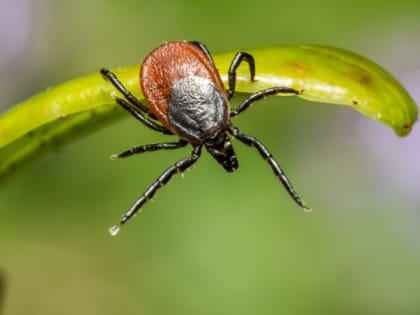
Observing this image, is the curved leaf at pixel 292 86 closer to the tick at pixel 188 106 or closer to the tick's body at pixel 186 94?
the tick at pixel 188 106

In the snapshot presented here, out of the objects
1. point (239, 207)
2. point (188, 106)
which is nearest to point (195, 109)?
point (188, 106)

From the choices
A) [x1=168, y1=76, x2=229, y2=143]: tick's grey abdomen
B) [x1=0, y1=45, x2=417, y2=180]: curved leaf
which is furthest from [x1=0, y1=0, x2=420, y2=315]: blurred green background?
[x1=0, y1=45, x2=417, y2=180]: curved leaf

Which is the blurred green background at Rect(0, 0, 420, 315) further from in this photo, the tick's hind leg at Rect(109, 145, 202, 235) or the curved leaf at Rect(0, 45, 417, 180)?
the curved leaf at Rect(0, 45, 417, 180)

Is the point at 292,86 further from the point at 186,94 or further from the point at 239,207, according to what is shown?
the point at 239,207

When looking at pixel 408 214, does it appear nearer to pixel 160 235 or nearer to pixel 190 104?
pixel 160 235

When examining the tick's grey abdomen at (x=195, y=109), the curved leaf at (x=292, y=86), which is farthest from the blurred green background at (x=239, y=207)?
the curved leaf at (x=292, y=86)

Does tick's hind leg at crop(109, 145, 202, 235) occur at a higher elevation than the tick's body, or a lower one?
lower

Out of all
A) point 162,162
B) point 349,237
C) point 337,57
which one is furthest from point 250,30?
point 337,57

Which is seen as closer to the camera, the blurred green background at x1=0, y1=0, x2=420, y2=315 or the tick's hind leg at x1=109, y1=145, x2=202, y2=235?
the tick's hind leg at x1=109, y1=145, x2=202, y2=235
